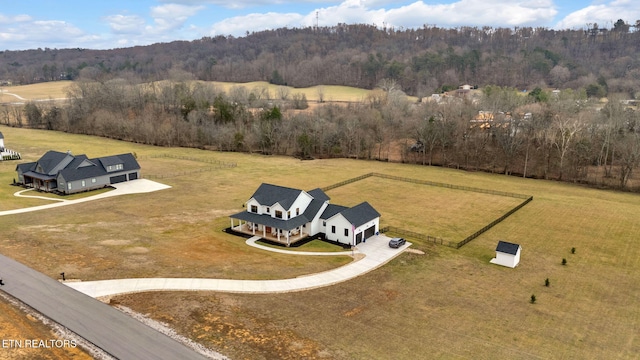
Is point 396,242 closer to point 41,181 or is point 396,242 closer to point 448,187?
point 448,187

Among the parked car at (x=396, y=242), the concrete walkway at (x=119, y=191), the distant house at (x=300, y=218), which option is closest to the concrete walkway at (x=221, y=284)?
the parked car at (x=396, y=242)

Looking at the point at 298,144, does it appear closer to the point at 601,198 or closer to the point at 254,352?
the point at 601,198

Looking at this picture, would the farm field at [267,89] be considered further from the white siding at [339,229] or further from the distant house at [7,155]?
the white siding at [339,229]

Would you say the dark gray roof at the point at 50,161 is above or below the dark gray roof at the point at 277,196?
above

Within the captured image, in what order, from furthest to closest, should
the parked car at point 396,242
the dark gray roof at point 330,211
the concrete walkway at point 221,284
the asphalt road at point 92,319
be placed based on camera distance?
the dark gray roof at point 330,211 < the parked car at point 396,242 < the concrete walkway at point 221,284 < the asphalt road at point 92,319

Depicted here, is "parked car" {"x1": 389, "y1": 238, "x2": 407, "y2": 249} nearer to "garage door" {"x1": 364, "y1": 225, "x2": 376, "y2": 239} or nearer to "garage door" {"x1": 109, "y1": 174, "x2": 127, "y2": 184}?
"garage door" {"x1": 364, "y1": 225, "x2": 376, "y2": 239}

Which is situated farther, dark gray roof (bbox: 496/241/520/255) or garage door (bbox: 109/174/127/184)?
garage door (bbox: 109/174/127/184)

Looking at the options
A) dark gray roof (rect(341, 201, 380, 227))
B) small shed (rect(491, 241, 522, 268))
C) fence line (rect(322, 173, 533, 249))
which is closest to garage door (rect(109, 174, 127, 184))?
fence line (rect(322, 173, 533, 249))

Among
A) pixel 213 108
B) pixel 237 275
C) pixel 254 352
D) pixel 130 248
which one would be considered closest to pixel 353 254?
pixel 237 275
